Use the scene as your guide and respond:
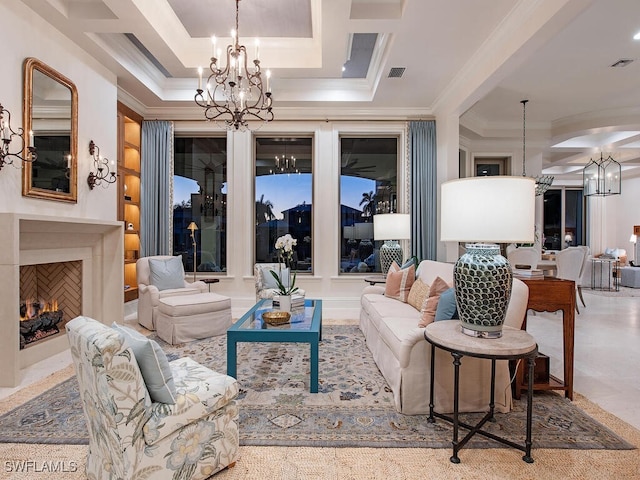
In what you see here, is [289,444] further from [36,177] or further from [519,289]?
[36,177]

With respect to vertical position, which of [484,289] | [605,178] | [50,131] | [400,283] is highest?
[605,178]

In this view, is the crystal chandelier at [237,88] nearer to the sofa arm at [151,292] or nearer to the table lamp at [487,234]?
the table lamp at [487,234]

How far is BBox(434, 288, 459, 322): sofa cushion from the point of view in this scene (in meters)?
2.27

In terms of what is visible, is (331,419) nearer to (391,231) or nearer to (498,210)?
(498,210)

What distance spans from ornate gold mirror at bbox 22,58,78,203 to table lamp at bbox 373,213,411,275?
3531mm

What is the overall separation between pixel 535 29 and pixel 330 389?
3224mm

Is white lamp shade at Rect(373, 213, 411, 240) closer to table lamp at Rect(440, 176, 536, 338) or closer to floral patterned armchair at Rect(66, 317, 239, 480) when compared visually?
table lamp at Rect(440, 176, 536, 338)

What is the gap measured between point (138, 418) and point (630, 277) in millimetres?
10426

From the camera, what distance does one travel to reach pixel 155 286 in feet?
13.8

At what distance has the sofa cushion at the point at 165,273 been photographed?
4281 mm

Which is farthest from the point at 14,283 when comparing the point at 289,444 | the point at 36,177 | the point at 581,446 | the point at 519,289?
the point at 581,446

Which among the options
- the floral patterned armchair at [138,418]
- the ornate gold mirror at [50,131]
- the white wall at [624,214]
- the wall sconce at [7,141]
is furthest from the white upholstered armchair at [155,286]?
the white wall at [624,214]

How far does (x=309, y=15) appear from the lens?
11.5 ft

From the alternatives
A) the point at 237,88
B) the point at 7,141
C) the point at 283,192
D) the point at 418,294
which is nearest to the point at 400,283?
the point at 418,294
